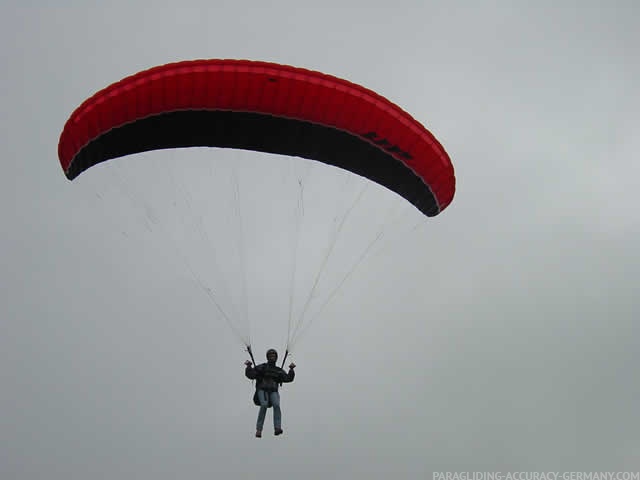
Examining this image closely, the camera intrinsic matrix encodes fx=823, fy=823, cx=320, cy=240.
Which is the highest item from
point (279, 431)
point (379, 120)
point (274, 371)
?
point (379, 120)

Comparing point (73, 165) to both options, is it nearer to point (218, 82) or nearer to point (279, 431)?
point (218, 82)

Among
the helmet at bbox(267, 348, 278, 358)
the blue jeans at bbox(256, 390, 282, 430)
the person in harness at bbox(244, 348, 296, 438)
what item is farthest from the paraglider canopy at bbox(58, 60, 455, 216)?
the blue jeans at bbox(256, 390, 282, 430)

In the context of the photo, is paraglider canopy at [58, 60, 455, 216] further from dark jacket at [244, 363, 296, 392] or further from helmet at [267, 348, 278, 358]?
dark jacket at [244, 363, 296, 392]

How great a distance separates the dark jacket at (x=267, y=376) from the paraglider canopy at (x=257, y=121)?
14.8 ft

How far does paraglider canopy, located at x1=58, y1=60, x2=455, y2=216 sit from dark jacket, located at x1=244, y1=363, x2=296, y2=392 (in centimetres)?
453

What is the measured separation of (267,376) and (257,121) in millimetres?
5159

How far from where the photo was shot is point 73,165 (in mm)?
17078

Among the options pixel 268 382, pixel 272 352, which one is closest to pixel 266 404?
pixel 268 382

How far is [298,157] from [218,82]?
2.72 m

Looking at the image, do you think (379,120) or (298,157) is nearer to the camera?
(379,120)

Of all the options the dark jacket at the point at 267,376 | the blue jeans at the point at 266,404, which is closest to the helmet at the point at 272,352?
the dark jacket at the point at 267,376

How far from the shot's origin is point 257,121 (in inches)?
653

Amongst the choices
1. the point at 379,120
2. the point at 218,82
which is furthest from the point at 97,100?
the point at 379,120

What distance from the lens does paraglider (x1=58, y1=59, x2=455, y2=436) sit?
619 inches
